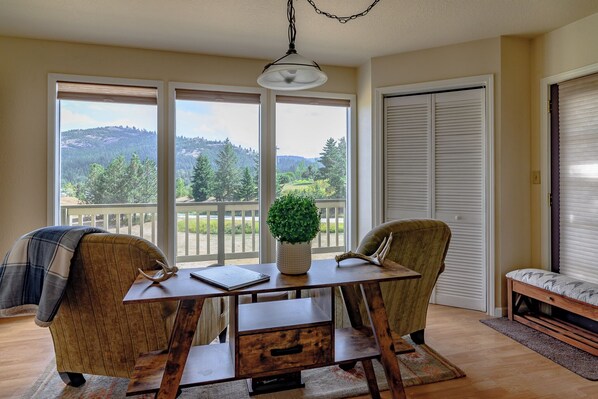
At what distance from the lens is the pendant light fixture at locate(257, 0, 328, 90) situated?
178 cm

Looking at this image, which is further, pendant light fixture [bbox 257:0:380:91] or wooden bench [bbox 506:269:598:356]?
wooden bench [bbox 506:269:598:356]

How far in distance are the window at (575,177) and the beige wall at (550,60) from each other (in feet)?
0.40

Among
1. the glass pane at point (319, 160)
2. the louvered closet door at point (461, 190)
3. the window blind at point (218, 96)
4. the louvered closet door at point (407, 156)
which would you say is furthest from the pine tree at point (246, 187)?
the louvered closet door at point (461, 190)

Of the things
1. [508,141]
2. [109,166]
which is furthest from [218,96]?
[508,141]

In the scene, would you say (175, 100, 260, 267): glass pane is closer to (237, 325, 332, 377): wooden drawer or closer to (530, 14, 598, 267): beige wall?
(237, 325, 332, 377): wooden drawer

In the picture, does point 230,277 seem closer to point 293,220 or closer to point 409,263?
point 293,220

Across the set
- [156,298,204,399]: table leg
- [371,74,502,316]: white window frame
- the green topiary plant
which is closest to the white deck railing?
[371,74,502,316]: white window frame

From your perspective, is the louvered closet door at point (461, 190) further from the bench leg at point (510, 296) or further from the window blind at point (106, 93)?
the window blind at point (106, 93)

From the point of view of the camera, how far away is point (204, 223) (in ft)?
12.7

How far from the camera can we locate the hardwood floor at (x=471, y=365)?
2061 mm

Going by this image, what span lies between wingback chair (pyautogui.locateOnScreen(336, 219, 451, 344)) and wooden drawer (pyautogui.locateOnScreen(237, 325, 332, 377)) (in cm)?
41

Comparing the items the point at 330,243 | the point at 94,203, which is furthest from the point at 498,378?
the point at 94,203

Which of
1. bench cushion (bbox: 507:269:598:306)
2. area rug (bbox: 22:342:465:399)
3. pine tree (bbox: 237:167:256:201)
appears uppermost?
pine tree (bbox: 237:167:256:201)

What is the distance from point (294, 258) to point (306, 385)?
953mm
